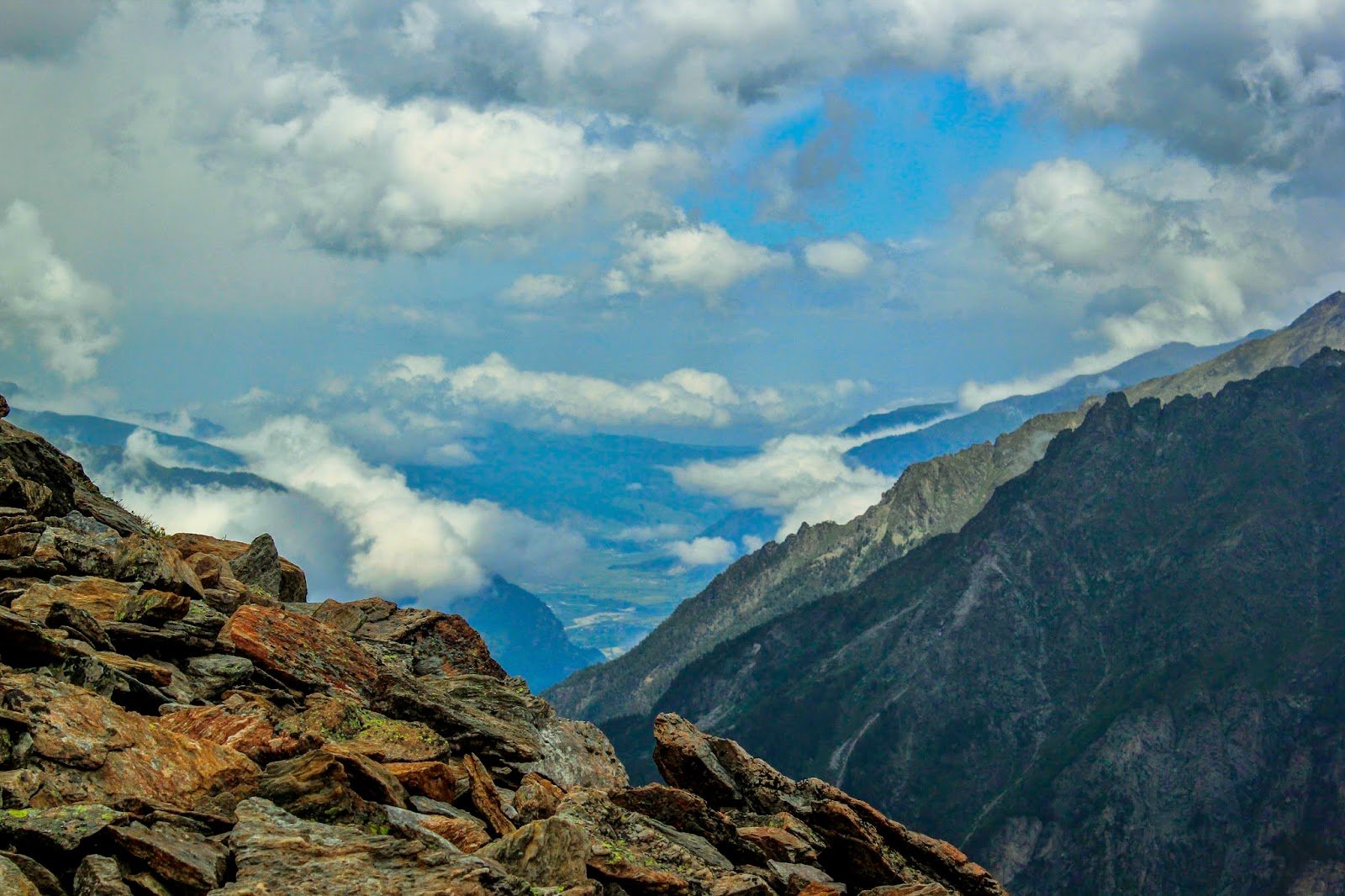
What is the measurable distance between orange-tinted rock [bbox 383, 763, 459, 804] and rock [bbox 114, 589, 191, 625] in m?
9.62

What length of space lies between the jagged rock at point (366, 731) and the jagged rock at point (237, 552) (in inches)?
791

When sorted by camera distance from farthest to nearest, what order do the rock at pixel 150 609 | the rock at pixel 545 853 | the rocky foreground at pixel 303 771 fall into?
1. the rock at pixel 150 609
2. the rock at pixel 545 853
3. the rocky foreground at pixel 303 771

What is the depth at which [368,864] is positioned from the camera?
22.2 meters

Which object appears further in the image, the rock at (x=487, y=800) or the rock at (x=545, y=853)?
the rock at (x=487, y=800)

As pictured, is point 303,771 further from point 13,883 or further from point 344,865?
point 13,883

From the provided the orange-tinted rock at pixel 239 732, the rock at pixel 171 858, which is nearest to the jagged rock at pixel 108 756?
the orange-tinted rock at pixel 239 732

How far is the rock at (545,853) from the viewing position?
24.5 metres

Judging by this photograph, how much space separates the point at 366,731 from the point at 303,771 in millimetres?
6838

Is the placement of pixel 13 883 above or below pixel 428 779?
below

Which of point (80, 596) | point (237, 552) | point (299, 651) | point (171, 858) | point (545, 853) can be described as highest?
point (237, 552)

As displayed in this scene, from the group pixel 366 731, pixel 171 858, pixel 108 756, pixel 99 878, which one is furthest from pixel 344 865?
pixel 366 731

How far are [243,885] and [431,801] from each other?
9360 mm

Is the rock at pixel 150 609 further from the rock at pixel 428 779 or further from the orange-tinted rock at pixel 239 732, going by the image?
the rock at pixel 428 779

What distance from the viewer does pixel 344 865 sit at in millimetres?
22062
